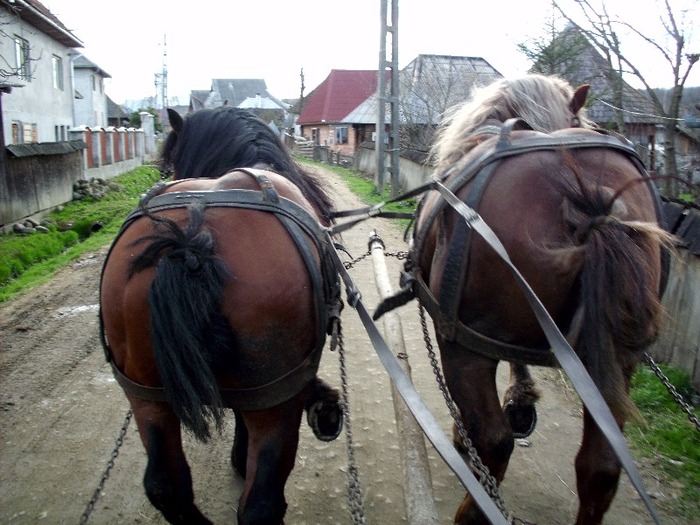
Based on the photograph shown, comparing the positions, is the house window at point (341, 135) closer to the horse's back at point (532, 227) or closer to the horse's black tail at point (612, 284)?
the horse's back at point (532, 227)

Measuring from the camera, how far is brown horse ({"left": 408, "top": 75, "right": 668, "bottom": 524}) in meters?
2.07

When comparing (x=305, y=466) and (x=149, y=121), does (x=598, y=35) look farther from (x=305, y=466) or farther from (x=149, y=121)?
(x=149, y=121)

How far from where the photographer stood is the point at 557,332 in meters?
1.95

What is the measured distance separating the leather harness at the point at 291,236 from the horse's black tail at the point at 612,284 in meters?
0.92

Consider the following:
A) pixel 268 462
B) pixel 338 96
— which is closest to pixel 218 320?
pixel 268 462

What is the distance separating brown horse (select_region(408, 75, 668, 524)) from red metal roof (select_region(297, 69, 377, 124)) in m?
43.5

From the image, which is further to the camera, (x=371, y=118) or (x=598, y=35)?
(x=371, y=118)

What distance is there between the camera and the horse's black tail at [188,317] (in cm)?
198

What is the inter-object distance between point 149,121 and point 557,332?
89.6 feet

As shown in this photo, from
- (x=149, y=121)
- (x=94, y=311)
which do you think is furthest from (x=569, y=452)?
(x=149, y=121)

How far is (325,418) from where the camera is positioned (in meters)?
2.66

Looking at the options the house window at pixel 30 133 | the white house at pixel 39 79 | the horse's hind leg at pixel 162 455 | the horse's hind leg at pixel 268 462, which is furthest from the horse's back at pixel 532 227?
the house window at pixel 30 133

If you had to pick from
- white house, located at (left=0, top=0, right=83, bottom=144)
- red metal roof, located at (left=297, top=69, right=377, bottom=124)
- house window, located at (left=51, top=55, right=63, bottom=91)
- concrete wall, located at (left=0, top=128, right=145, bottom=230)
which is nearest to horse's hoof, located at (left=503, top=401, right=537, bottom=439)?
concrete wall, located at (left=0, top=128, right=145, bottom=230)

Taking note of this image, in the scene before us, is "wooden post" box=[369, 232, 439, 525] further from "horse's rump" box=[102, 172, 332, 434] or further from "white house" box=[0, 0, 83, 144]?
"white house" box=[0, 0, 83, 144]
